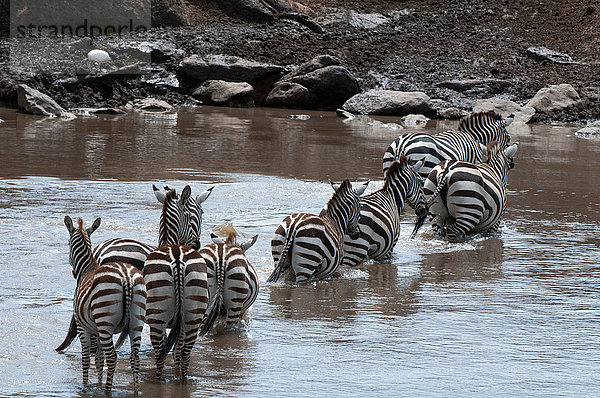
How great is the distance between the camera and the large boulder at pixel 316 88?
94.9ft

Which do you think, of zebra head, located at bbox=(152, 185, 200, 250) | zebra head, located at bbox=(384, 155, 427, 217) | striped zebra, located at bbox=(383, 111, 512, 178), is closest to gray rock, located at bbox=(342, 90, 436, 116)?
striped zebra, located at bbox=(383, 111, 512, 178)

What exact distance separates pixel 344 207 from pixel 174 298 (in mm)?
3598

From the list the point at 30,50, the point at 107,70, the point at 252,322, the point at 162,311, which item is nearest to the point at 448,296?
the point at 252,322

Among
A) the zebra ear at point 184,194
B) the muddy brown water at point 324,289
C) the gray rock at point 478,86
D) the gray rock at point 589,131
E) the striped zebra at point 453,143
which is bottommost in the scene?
the muddy brown water at point 324,289

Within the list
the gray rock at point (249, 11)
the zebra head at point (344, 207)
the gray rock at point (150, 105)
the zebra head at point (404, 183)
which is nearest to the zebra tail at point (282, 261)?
the zebra head at point (344, 207)

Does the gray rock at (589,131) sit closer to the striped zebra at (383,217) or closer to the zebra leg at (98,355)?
the striped zebra at (383,217)

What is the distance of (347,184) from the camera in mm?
9305

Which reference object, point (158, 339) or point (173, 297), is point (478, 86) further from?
point (158, 339)

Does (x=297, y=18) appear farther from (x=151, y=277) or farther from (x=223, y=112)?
(x=151, y=277)

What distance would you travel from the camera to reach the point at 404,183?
10578 millimetres

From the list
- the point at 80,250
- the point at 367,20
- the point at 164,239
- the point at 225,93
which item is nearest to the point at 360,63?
the point at 225,93

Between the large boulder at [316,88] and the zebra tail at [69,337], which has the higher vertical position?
the large boulder at [316,88]

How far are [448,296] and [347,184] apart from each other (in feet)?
5.18

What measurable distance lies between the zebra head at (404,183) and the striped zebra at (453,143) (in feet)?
5.94
